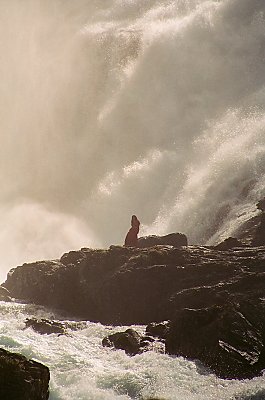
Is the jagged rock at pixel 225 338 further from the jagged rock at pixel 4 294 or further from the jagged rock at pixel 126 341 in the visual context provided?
the jagged rock at pixel 4 294

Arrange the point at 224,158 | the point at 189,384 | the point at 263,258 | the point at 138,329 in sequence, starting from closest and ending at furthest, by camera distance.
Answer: the point at 189,384, the point at 138,329, the point at 263,258, the point at 224,158

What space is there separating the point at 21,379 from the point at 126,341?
2018cm

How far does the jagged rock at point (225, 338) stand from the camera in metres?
39.5

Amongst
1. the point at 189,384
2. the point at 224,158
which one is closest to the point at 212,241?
the point at 224,158

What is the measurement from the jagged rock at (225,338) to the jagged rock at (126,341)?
2779 millimetres

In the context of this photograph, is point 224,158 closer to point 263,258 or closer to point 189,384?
point 263,258

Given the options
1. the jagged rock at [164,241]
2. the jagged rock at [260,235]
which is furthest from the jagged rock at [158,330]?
the jagged rock at [260,235]

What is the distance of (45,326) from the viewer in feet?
165

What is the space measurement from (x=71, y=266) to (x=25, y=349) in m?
21.5

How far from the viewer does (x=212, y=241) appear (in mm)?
87250

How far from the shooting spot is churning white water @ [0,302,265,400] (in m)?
34.8

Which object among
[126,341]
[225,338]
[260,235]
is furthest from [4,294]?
[260,235]

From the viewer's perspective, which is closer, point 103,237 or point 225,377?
point 225,377

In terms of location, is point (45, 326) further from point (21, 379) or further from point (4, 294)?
point (21, 379)
